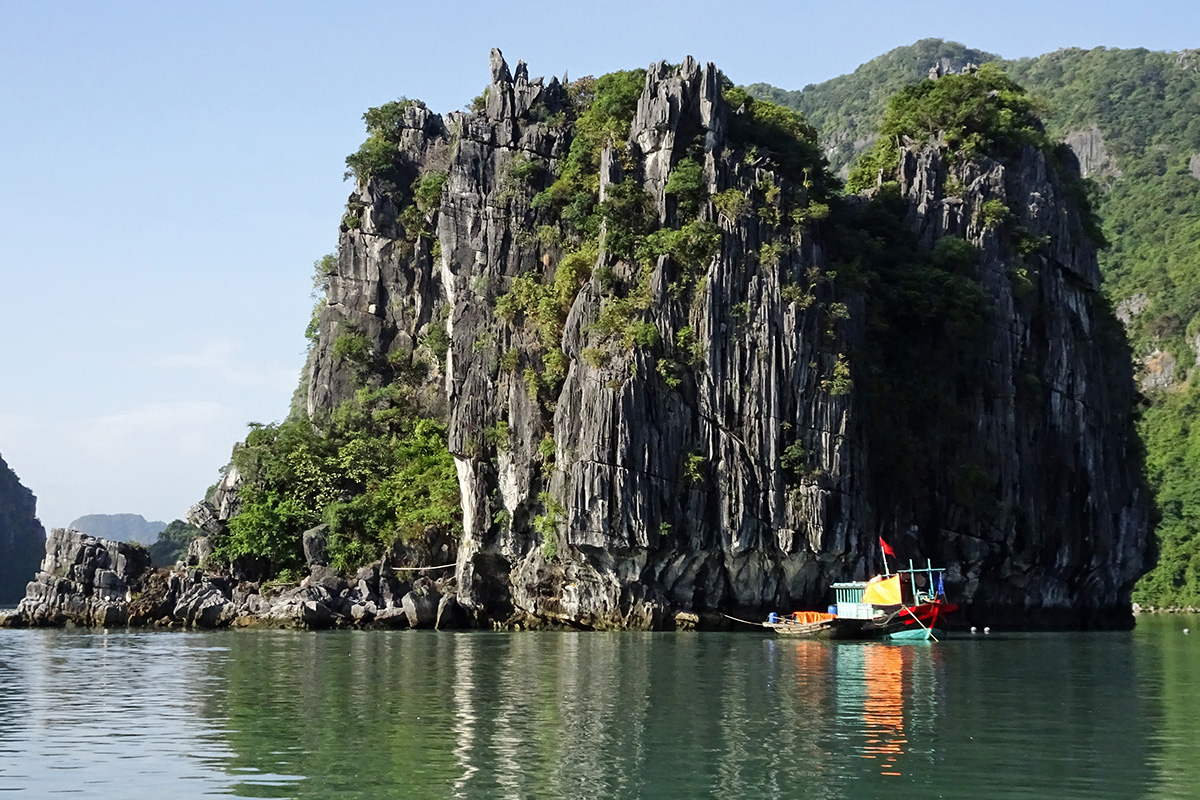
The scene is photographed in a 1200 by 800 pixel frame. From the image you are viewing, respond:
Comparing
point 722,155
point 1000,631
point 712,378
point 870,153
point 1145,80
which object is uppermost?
point 1145,80

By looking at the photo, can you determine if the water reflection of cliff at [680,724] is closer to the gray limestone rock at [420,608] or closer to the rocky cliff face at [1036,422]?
the gray limestone rock at [420,608]

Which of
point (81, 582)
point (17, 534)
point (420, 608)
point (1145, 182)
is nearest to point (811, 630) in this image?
point (420, 608)

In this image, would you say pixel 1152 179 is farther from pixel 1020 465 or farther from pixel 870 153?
pixel 1020 465

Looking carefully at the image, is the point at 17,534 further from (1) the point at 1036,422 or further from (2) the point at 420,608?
(1) the point at 1036,422

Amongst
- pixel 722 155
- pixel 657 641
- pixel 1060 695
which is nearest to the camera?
pixel 1060 695

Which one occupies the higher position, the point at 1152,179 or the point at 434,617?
the point at 1152,179

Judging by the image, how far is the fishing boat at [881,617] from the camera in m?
44.0

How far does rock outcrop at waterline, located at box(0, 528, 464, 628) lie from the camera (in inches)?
2106

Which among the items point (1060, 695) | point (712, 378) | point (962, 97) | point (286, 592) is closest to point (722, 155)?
point (712, 378)

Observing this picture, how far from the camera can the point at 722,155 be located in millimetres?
53156

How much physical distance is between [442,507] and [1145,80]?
403 ft

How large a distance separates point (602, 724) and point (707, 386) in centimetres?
2882

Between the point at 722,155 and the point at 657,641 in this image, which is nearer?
the point at 657,641

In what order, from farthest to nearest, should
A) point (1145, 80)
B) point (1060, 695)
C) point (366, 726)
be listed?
point (1145, 80) < point (1060, 695) < point (366, 726)
